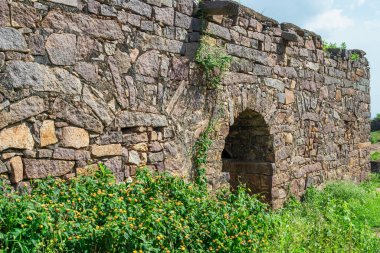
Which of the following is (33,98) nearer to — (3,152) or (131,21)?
(3,152)

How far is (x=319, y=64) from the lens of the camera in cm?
883

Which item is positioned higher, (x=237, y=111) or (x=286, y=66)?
(x=286, y=66)

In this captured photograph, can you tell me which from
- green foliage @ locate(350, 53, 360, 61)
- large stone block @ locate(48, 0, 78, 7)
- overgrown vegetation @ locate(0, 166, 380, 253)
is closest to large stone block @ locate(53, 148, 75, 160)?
overgrown vegetation @ locate(0, 166, 380, 253)

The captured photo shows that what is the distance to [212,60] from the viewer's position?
577cm

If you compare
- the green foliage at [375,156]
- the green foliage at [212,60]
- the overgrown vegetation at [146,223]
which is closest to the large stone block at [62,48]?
the overgrown vegetation at [146,223]

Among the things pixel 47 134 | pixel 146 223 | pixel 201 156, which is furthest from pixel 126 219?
pixel 201 156

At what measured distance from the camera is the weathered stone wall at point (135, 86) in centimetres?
395

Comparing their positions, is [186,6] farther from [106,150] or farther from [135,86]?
[106,150]

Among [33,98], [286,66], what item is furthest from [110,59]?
[286,66]

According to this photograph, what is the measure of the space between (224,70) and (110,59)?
1.84m

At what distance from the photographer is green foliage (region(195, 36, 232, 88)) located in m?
5.73

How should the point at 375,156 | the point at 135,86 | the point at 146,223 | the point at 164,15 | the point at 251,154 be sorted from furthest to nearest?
the point at 375,156 → the point at 251,154 → the point at 164,15 → the point at 135,86 → the point at 146,223

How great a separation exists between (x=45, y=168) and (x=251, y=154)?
410 cm

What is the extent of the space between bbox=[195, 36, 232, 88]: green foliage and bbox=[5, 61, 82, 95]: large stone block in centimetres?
184
